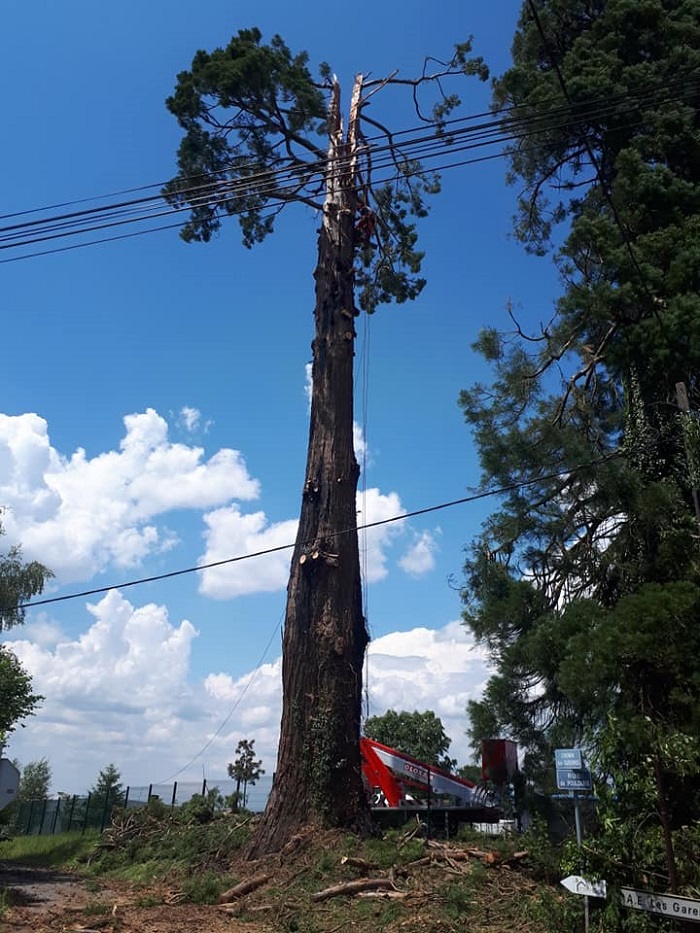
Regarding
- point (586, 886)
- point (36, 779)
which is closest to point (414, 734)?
point (36, 779)

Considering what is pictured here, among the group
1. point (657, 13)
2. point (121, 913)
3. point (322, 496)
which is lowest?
point (121, 913)

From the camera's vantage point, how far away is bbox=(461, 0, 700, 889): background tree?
31.6ft

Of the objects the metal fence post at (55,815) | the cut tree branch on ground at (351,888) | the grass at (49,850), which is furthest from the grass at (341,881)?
the metal fence post at (55,815)

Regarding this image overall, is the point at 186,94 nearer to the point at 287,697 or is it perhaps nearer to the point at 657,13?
the point at 657,13

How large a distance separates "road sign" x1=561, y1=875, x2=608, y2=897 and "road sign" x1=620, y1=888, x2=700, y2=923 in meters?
0.17

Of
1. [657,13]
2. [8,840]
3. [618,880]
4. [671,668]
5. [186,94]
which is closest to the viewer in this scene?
[618,880]

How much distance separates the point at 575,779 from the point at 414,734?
155ft

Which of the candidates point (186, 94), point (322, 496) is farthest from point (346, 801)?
point (186, 94)

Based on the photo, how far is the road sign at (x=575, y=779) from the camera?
798 centimetres

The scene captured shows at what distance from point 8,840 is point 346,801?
51.4 feet

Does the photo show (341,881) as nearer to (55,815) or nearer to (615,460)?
(615,460)

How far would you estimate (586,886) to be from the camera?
7.01 m

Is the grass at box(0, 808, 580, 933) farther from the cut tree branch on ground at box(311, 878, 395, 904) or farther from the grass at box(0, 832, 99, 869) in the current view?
the grass at box(0, 832, 99, 869)

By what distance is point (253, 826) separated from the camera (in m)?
14.3
